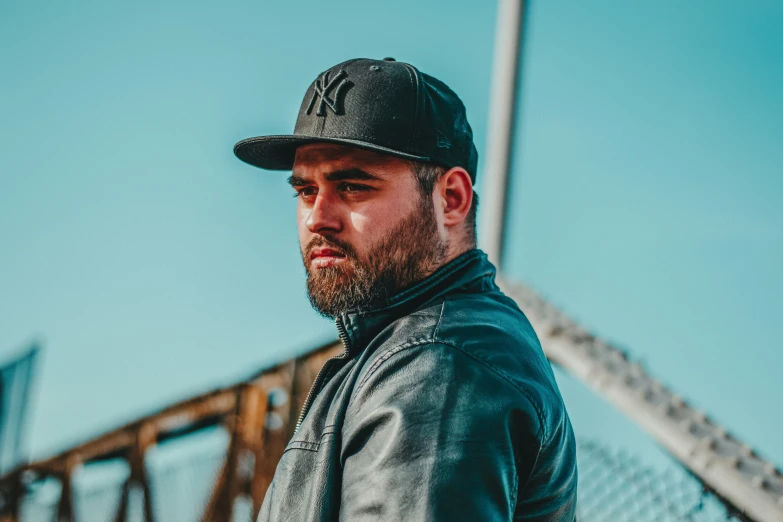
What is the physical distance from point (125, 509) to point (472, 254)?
645cm

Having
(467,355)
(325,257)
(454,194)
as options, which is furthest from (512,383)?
(454,194)

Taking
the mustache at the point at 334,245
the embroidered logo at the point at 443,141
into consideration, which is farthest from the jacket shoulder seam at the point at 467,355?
the embroidered logo at the point at 443,141

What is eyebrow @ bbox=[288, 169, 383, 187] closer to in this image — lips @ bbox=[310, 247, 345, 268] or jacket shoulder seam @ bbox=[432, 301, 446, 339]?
lips @ bbox=[310, 247, 345, 268]

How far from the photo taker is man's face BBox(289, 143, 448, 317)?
239 centimetres

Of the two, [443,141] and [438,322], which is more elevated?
[443,141]

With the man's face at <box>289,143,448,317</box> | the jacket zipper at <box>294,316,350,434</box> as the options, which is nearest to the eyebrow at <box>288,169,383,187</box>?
the man's face at <box>289,143,448,317</box>

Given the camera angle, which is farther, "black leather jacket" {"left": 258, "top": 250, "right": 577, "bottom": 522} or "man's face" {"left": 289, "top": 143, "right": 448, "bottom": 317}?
"man's face" {"left": 289, "top": 143, "right": 448, "bottom": 317}

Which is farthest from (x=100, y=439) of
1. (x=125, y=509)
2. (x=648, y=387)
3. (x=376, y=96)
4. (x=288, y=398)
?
(x=376, y=96)

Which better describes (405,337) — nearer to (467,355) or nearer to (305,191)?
(467,355)

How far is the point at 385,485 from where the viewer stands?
1.79m

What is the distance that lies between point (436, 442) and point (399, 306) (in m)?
0.56

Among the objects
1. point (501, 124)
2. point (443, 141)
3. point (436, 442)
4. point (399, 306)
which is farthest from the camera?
point (501, 124)

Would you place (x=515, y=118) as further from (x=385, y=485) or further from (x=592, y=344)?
(x=385, y=485)

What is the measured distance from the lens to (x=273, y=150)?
9.16ft
